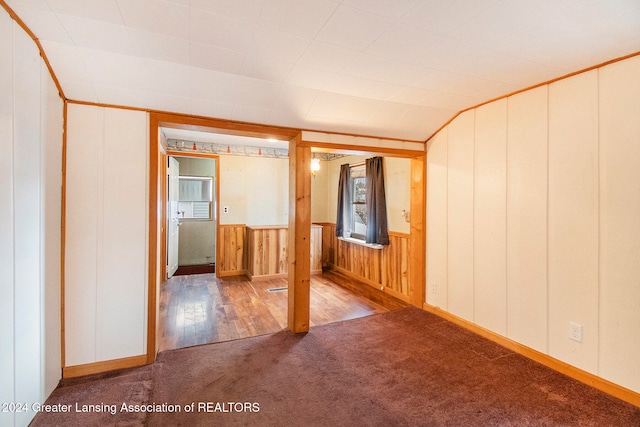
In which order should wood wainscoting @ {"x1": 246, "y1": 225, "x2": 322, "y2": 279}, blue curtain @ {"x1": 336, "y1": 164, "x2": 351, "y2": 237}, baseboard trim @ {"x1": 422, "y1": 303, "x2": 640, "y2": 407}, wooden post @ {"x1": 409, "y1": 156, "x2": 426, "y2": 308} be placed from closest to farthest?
baseboard trim @ {"x1": 422, "y1": 303, "x2": 640, "y2": 407} → wooden post @ {"x1": 409, "y1": 156, "x2": 426, "y2": 308} → wood wainscoting @ {"x1": 246, "y1": 225, "x2": 322, "y2": 279} → blue curtain @ {"x1": 336, "y1": 164, "x2": 351, "y2": 237}

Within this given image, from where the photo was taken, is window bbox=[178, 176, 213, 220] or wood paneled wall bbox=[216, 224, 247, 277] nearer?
wood paneled wall bbox=[216, 224, 247, 277]

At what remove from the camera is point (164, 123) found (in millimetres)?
2420

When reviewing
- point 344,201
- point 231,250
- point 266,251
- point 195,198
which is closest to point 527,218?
point 344,201

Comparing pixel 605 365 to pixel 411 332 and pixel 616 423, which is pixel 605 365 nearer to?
pixel 616 423

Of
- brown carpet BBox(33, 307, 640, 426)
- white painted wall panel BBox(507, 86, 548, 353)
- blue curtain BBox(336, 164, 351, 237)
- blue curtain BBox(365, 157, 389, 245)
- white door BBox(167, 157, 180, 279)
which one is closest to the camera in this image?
brown carpet BBox(33, 307, 640, 426)

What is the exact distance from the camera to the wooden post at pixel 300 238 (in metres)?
2.88

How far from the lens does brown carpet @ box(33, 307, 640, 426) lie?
171 cm

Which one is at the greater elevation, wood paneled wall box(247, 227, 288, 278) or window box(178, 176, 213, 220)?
window box(178, 176, 213, 220)

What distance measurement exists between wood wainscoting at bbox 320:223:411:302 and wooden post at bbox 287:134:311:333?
5.40 ft

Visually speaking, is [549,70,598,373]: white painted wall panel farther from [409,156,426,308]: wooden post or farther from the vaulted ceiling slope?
[409,156,426,308]: wooden post

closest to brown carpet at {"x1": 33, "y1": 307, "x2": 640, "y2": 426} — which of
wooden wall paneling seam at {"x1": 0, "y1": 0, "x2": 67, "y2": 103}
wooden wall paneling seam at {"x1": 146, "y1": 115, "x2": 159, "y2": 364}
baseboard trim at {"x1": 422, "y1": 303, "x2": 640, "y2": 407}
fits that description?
baseboard trim at {"x1": 422, "y1": 303, "x2": 640, "y2": 407}

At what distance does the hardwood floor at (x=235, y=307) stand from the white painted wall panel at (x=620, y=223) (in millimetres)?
2059

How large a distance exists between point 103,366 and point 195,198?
14.8 feet

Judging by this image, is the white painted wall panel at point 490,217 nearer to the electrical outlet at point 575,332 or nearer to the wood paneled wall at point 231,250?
the electrical outlet at point 575,332
